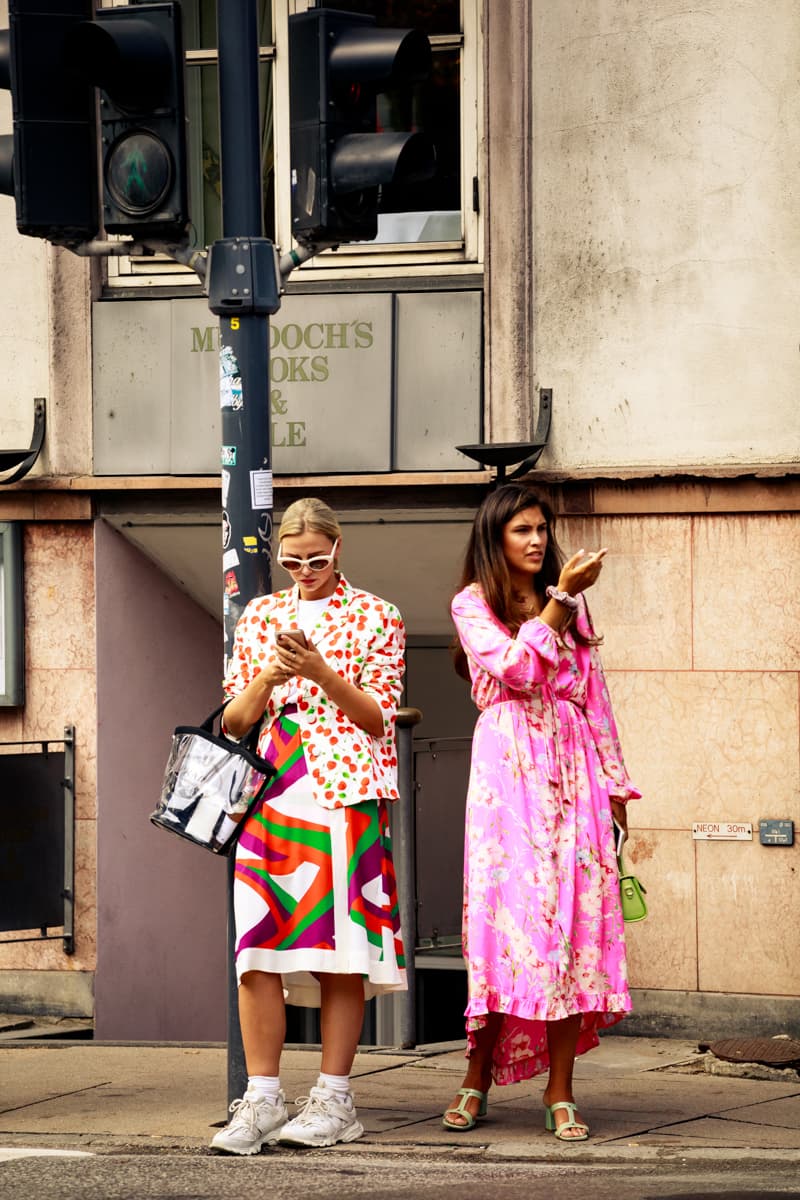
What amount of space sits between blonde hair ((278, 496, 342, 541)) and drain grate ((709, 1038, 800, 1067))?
3.02m

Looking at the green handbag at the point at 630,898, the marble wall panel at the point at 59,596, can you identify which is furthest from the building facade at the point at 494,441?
the green handbag at the point at 630,898

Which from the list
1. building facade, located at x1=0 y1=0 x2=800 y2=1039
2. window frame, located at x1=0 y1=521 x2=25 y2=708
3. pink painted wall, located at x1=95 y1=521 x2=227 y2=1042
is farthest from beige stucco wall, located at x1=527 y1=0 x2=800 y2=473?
window frame, located at x1=0 y1=521 x2=25 y2=708

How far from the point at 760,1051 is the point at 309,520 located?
3316 mm

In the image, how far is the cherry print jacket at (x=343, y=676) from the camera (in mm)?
6055

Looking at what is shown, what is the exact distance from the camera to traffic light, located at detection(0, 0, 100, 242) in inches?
247

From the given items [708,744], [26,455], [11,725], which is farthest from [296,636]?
[11,725]

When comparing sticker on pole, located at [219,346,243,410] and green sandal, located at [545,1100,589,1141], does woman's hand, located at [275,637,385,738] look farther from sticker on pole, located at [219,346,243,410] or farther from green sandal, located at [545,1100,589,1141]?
green sandal, located at [545,1100,589,1141]

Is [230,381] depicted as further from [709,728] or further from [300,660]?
[709,728]

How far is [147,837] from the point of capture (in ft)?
33.8

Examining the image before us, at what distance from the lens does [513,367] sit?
950cm

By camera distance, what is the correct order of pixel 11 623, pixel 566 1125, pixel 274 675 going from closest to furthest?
pixel 274 675
pixel 566 1125
pixel 11 623

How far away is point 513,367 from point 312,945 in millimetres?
4172

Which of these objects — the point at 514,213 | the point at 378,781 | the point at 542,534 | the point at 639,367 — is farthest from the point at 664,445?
the point at 378,781

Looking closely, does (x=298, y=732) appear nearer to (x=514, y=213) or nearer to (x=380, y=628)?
(x=380, y=628)
